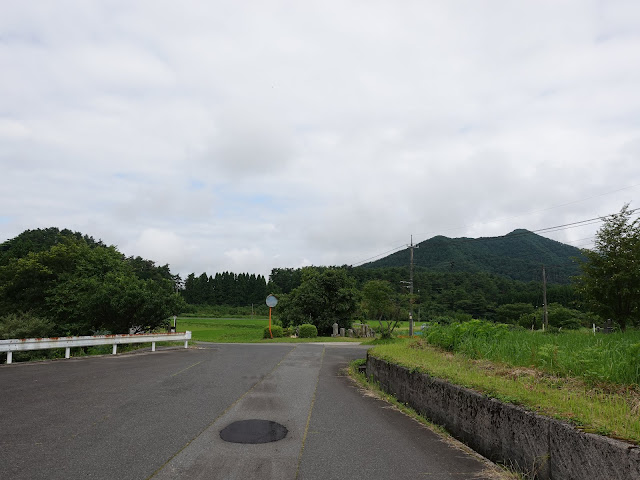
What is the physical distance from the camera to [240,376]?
1174cm

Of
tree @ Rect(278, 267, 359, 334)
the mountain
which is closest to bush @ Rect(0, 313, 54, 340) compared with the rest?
tree @ Rect(278, 267, 359, 334)

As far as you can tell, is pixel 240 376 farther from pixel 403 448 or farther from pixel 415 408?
pixel 403 448

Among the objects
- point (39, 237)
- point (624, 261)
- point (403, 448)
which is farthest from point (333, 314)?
point (39, 237)

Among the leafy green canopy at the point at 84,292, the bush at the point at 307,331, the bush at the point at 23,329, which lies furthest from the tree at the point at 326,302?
the bush at the point at 23,329

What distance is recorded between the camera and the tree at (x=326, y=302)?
39969 mm

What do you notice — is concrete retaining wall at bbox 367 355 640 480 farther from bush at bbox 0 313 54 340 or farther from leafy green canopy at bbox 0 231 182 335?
bush at bbox 0 313 54 340

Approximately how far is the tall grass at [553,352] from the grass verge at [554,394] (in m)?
0.25

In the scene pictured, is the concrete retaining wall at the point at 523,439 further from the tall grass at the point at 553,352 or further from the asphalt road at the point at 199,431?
the tall grass at the point at 553,352

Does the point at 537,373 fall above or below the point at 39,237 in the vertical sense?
below

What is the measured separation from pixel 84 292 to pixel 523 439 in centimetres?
2720

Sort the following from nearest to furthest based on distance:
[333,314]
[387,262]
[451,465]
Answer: [451,465] → [333,314] → [387,262]

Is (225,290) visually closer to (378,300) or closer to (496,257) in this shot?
(496,257)

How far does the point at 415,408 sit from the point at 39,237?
100729 mm

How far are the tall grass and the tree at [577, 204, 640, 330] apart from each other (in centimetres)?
721
